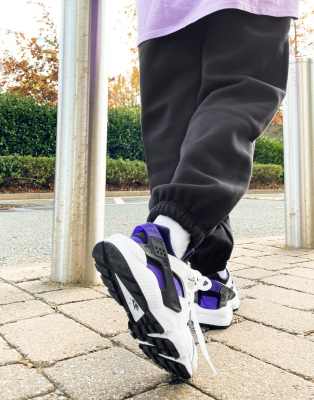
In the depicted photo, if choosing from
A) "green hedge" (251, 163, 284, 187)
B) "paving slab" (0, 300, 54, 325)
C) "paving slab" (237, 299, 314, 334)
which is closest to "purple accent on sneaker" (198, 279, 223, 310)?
"paving slab" (237, 299, 314, 334)

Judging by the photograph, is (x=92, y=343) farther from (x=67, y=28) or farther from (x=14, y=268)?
(x=67, y=28)

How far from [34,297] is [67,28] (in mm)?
1065

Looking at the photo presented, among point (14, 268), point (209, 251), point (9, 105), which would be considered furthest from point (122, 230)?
point (9, 105)

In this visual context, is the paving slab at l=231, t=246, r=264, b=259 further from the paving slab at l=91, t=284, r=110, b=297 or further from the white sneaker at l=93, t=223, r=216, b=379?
the white sneaker at l=93, t=223, r=216, b=379

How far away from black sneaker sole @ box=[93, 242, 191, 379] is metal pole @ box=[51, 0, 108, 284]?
0.94m

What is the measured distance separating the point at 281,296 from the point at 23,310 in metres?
0.92

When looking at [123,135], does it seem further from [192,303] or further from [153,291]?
[153,291]

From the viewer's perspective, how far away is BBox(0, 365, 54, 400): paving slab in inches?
38.0

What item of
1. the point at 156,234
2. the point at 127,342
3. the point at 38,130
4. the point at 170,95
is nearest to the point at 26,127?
the point at 38,130

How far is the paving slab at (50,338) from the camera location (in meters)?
1.18

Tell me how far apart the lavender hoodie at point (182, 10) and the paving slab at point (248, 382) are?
83 centimetres

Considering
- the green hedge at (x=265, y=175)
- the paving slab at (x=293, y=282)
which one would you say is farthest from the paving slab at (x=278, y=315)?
the green hedge at (x=265, y=175)

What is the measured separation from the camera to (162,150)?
131cm

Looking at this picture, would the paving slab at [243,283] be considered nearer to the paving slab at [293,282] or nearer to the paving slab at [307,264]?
the paving slab at [293,282]
